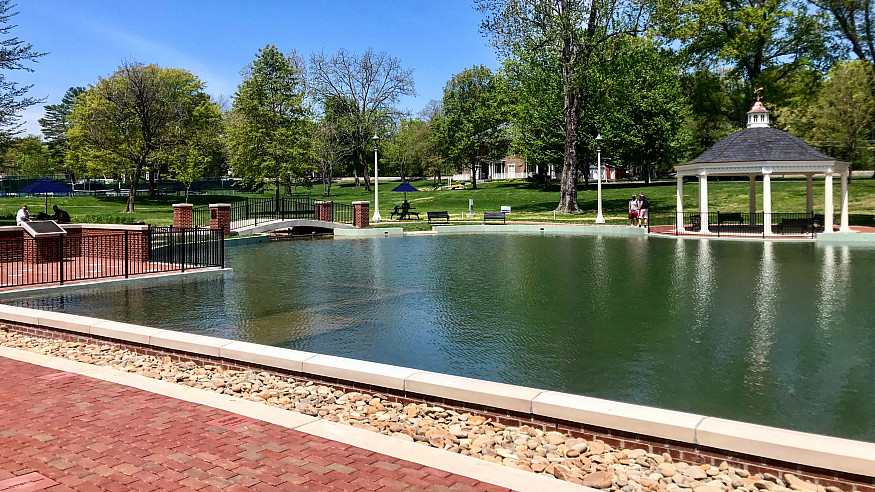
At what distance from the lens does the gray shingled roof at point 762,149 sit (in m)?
29.9

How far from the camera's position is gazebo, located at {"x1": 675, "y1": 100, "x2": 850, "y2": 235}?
29500 mm

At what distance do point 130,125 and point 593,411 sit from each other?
5232 centimetres

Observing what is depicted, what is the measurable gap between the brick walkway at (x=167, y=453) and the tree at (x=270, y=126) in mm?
40629

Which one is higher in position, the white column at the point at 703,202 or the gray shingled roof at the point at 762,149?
the gray shingled roof at the point at 762,149

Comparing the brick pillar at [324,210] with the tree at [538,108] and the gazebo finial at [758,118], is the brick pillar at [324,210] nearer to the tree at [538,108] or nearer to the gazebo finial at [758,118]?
the tree at [538,108]

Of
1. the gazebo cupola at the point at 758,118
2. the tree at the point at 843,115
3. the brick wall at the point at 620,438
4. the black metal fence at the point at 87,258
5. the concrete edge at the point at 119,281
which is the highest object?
the tree at the point at 843,115

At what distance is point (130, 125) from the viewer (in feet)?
165

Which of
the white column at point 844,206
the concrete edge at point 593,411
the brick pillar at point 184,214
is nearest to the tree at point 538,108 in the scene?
the white column at point 844,206

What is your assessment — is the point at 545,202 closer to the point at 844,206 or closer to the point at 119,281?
the point at 844,206

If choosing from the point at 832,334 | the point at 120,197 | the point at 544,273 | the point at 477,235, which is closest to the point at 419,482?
the point at 832,334

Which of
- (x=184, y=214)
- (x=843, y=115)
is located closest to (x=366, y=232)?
(x=184, y=214)

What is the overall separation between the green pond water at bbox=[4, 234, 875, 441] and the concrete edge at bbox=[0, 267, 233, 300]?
0.49 m

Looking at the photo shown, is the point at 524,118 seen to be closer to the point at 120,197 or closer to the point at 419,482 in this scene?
the point at 120,197

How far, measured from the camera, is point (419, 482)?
4.59 metres
